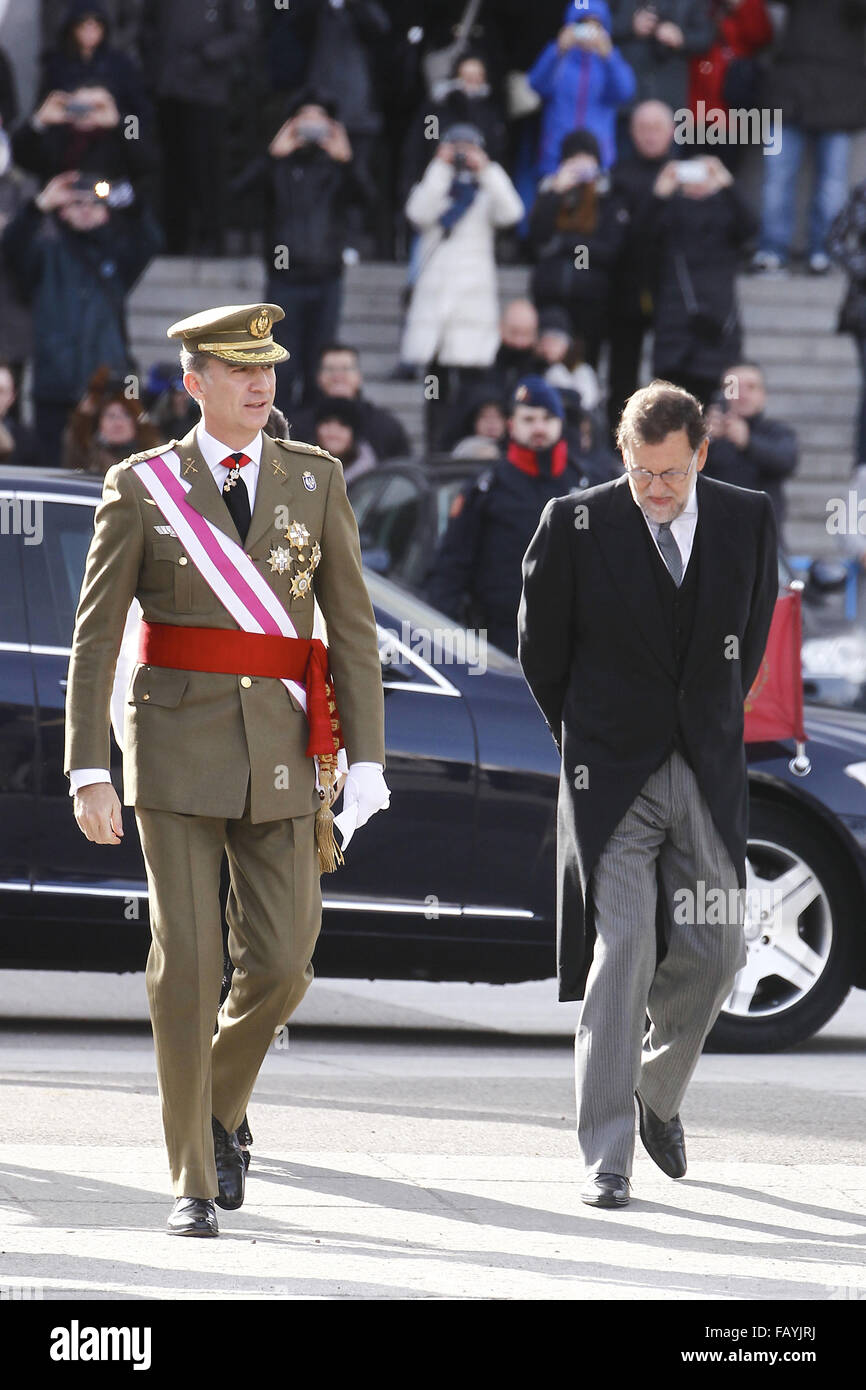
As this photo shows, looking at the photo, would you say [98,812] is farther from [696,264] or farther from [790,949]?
[696,264]

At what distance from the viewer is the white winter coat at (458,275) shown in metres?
14.5

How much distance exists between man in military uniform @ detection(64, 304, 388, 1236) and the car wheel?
3.01m

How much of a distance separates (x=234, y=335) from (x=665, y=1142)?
2186mm

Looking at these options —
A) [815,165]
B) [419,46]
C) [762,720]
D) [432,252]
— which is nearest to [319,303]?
[432,252]

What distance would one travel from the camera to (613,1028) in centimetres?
603

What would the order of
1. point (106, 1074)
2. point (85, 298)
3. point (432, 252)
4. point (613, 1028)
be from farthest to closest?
point (432, 252) < point (85, 298) < point (106, 1074) < point (613, 1028)

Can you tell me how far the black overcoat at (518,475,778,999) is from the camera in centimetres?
609

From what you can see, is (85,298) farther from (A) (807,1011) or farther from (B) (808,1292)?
(B) (808,1292)

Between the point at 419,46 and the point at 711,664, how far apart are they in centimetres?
1092

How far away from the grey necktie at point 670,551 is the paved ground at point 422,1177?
1.46 m

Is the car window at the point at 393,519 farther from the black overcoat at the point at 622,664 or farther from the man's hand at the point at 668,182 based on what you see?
the black overcoat at the point at 622,664

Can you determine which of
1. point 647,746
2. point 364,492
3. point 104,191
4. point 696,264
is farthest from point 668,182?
point 647,746

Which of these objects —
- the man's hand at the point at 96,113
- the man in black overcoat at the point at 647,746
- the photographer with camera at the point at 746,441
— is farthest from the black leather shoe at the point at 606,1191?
the man's hand at the point at 96,113
